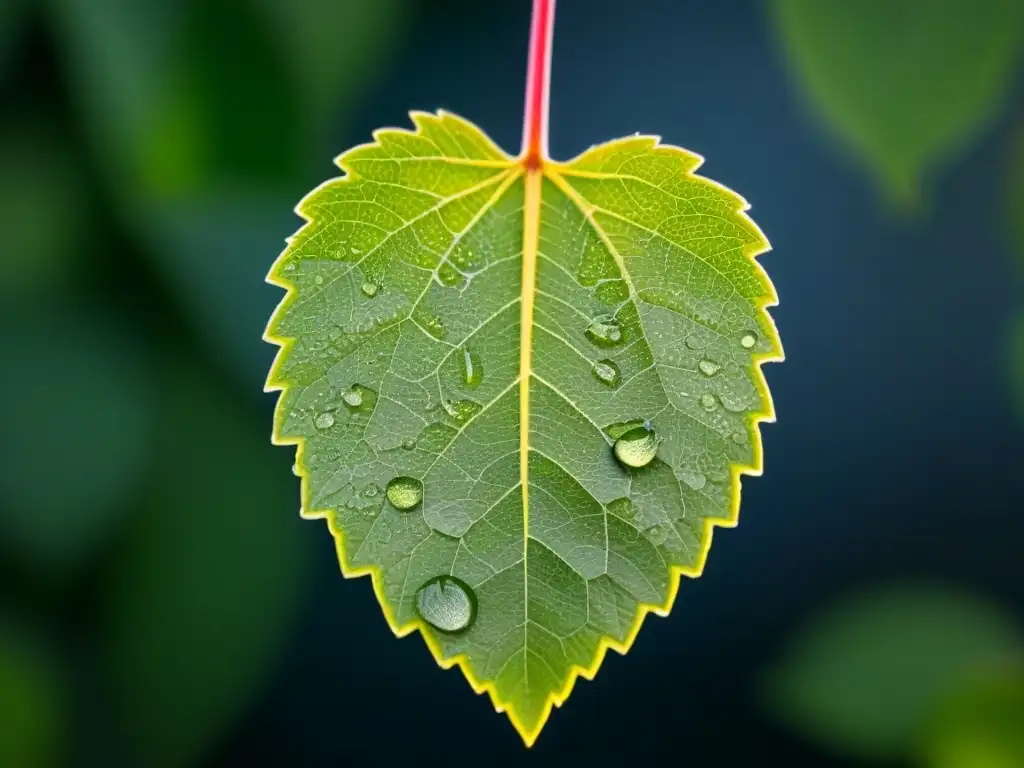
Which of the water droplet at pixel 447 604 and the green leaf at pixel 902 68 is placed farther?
the green leaf at pixel 902 68

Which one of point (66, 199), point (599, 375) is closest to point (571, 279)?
point (599, 375)

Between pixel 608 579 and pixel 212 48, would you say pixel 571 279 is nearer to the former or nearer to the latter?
pixel 608 579

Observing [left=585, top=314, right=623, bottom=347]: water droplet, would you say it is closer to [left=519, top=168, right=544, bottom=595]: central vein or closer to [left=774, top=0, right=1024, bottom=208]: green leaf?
[left=519, top=168, right=544, bottom=595]: central vein

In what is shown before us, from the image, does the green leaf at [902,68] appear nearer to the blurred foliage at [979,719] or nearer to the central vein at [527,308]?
the central vein at [527,308]

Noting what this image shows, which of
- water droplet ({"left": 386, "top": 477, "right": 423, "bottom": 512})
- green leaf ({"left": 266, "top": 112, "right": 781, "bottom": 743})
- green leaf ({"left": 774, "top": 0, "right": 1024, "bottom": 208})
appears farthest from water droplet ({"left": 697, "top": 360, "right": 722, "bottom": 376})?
green leaf ({"left": 774, "top": 0, "right": 1024, "bottom": 208})

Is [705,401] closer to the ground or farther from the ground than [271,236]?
farther from the ground

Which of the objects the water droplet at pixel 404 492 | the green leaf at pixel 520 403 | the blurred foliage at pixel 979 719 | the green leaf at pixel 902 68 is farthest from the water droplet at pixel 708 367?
the blurred foliage at pixel 979 719
